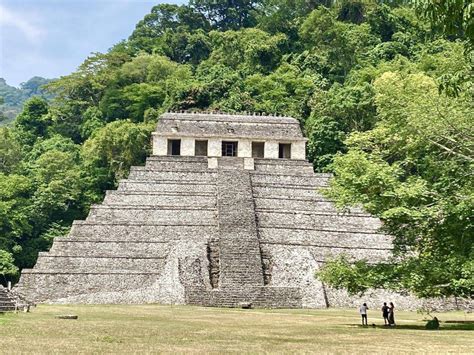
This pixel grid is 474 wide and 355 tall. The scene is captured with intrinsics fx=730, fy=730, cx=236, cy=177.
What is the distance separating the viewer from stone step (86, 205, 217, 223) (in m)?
34.4

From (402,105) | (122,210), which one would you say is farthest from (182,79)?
(402,105)

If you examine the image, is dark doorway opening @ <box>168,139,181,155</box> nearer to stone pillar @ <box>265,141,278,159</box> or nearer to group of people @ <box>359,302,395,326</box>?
stone pillar @ <box>265,141,278,159</box>

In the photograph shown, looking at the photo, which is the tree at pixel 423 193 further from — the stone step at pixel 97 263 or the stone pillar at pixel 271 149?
the stone pillar at pixel 271 149

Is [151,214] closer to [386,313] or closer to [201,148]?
[201,148]

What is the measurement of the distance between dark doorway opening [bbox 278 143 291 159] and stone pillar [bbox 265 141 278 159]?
46cm

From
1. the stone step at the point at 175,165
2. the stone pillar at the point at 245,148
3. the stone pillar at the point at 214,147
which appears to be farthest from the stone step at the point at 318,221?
the stone pillar at the point at 245,148

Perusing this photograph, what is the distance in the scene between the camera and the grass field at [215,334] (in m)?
12.6

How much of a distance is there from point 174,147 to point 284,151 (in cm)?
704

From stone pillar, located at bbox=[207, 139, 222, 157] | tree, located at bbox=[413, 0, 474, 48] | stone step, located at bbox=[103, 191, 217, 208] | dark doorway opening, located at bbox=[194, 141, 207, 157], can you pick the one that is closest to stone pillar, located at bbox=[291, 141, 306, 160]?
stone pillar, located at bbox=[207, 139, 222, 157]

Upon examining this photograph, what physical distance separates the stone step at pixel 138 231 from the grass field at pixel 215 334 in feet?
29.2

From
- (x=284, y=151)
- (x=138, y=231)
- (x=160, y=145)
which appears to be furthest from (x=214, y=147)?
(x=138, y=231)

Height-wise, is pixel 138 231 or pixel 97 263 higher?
pixel 138 231

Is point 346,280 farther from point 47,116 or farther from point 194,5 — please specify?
point 194,5

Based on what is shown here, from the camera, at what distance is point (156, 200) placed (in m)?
36.6
